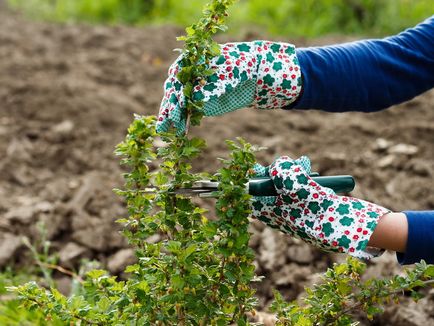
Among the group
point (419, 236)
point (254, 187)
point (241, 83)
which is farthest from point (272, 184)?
point (419, 236)

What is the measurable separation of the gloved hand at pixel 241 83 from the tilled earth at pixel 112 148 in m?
0.95

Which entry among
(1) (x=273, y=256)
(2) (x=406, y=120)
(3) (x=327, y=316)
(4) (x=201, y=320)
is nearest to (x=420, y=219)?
(3) (x=327, y=316)

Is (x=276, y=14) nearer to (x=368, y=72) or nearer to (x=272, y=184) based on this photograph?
(x=368, y=72)

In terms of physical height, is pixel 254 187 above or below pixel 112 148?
above

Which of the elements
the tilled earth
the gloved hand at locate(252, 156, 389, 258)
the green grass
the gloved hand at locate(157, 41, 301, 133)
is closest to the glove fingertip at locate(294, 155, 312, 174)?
the gloved hand at locate(252, 156, 389, 258)

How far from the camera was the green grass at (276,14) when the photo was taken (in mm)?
5895

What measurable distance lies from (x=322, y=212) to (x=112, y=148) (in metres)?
2.26

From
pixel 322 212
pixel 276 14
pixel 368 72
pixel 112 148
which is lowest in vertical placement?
pixel 112 148

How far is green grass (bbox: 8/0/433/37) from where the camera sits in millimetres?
5895

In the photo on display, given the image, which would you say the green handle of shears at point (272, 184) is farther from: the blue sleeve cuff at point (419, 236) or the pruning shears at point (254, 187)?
the blue sleeve cuff at point (419, 236)

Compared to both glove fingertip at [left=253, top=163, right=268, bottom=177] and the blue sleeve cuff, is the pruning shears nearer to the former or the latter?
glove fingertip at [left=253, top=163, right=268, bottom=177]

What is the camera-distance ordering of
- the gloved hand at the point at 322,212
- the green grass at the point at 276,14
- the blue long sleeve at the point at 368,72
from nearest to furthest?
1. the gloved hand at the point at 322,212
2. the blue long sleeve at the point at 368,72
3. the green grass at the point at 276,14

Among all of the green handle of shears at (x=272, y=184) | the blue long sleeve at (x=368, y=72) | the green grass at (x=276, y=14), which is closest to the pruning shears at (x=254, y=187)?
the green handle of shears at (x=272, y=184)

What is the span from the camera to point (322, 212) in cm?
160
